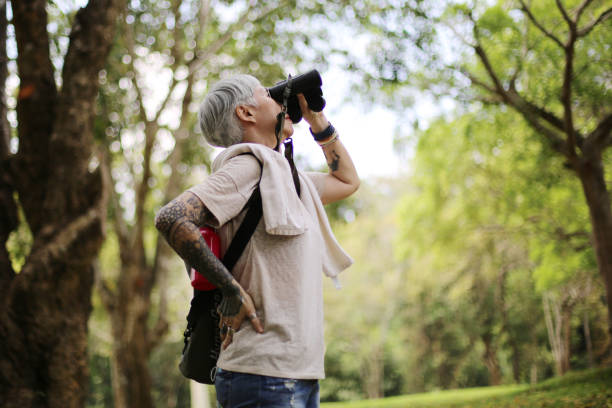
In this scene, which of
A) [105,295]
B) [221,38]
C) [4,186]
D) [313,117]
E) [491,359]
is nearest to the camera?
[313,117]

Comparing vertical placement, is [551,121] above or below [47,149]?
above

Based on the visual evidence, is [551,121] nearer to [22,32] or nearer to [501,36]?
[501,36]

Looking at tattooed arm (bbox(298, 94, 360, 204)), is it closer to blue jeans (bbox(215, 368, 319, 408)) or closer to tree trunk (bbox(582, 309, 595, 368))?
blue jeans (bbox(215, 368, 319, 408))

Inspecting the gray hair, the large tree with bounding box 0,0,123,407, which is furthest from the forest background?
the gray hair

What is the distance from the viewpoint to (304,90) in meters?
1.85

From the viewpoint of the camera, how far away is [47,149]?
4332 mm

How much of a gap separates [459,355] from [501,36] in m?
14.9

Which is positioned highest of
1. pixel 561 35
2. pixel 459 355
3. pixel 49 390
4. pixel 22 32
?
pixel 561 35

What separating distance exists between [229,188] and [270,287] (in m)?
0.30

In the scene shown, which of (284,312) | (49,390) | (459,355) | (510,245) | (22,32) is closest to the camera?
(284,312)

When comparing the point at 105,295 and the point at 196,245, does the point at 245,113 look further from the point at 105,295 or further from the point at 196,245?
the point at 105,295

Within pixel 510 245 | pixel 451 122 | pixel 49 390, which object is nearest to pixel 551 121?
pixel 451 122

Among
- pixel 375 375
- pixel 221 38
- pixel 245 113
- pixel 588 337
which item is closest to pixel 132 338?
pixel 221 38

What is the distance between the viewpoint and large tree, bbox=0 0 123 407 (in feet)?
12.3
